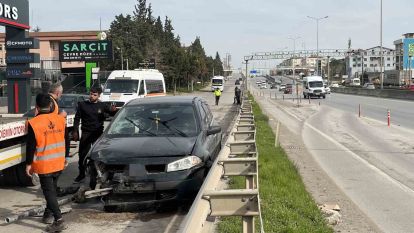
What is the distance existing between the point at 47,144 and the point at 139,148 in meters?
1.30

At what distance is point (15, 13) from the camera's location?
27.0m

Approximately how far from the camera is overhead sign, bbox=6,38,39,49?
28516mm

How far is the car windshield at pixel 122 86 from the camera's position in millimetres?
26953

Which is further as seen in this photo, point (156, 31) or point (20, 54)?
point (156, 31)

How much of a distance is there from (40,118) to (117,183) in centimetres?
129

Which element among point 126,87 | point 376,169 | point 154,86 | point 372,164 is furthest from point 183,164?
point 154,86

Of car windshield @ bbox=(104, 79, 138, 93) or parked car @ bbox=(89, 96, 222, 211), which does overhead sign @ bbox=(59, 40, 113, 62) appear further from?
parked car @ bbox=(89, 96, 222, 211)

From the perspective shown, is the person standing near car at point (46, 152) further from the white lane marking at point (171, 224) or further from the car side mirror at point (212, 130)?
the car side mirror at point (212, 130)

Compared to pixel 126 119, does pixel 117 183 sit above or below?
below

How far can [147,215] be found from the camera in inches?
273

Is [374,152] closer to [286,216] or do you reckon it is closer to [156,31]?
[286,216]

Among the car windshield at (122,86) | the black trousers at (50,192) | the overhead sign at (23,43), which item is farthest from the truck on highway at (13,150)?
the overhead sign at (23,43)

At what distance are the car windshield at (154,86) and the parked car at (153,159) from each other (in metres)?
19.9

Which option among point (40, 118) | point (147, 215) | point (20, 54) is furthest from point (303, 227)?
point (20, 54)
